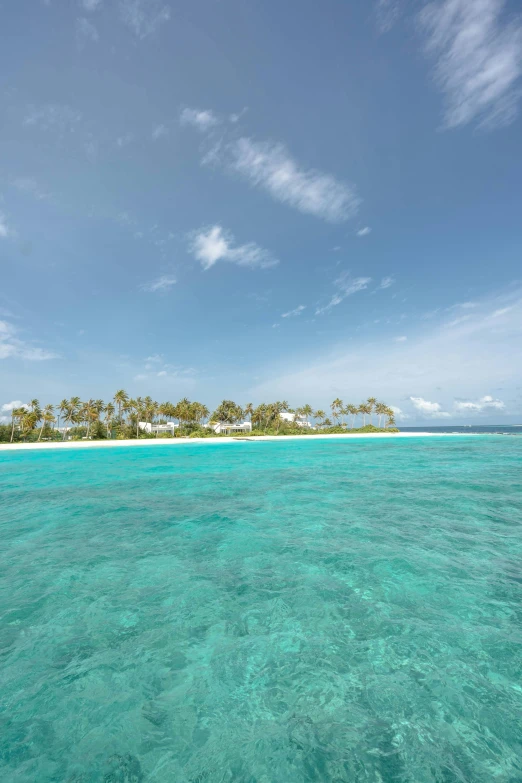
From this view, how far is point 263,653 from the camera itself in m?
4.25

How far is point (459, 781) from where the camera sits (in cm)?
267

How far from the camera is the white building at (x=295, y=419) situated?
334 ft

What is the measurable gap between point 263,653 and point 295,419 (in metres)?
102

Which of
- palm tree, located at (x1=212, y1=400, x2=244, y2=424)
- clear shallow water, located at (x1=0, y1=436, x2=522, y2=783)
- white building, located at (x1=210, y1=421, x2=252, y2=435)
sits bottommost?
clear shallow water, located at (x1=0, y1=436, x2=522, y2=783)

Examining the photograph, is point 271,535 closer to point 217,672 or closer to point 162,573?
point 162,573

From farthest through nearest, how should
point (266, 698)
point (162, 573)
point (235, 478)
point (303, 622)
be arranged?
1. point (235, 478)
2. point (162, 573)
3. point (303, 622)
4. point (266, 698)

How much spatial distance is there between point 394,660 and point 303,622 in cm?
133

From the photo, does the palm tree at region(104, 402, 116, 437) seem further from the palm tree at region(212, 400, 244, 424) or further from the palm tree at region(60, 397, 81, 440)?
the palm tree at region(212, 400, 244, 424)

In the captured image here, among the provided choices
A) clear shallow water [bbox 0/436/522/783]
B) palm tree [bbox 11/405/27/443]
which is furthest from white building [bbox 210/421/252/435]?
clear shallow water [bbox 0/436/522/783]

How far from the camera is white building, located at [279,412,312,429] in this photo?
334 ft

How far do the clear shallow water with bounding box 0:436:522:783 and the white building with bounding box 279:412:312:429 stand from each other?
302ft

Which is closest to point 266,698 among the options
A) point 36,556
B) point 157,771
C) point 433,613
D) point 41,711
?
point 157,771

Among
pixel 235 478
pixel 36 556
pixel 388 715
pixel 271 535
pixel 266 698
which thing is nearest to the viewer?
pixel 388 715

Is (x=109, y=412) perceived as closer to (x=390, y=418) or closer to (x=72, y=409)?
(x=72, y=409)
